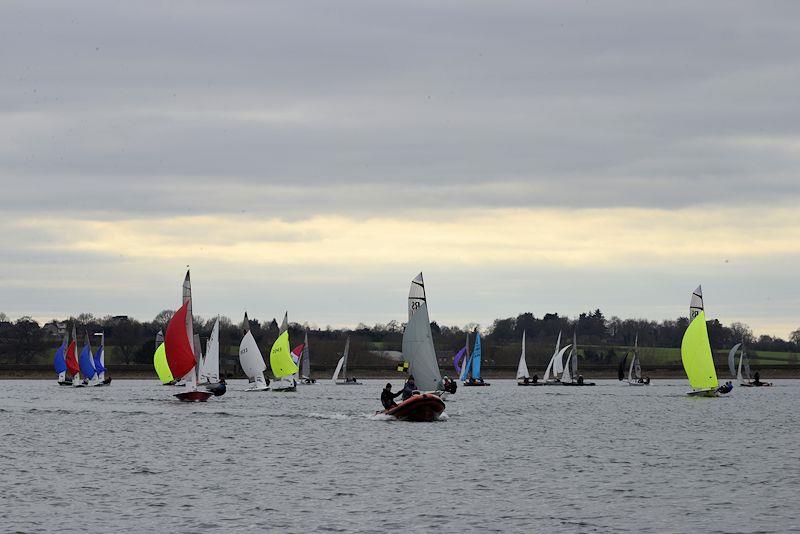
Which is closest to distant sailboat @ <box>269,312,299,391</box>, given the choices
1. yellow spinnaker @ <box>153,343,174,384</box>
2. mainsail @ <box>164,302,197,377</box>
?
yellow spinnaker @ <box>153,343,174,384</box>

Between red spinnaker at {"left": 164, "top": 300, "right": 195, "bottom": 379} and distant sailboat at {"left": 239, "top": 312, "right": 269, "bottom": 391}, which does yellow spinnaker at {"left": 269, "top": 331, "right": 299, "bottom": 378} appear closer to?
distant sailboat at {"left": 239, "top": 312, "right": 269, "bottom": 391}

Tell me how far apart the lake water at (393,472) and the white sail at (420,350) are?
7.89 ft

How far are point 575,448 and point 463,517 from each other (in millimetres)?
20391

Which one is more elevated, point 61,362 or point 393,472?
Result: point 61,362

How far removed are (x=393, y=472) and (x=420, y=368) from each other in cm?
1922

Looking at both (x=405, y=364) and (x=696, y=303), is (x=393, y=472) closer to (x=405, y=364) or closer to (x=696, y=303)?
(x=405, y=364)

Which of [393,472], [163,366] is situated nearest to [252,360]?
[163,366]

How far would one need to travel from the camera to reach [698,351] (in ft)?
262

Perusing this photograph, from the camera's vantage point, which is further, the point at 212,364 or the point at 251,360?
the point at 251,360

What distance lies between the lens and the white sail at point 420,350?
198 feet

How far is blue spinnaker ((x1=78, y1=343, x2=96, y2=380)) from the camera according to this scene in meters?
124

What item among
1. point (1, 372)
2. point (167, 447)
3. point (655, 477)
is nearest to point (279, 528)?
point (655, 477)

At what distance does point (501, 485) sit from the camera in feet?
125

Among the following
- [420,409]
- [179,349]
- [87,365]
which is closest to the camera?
[420,409]
